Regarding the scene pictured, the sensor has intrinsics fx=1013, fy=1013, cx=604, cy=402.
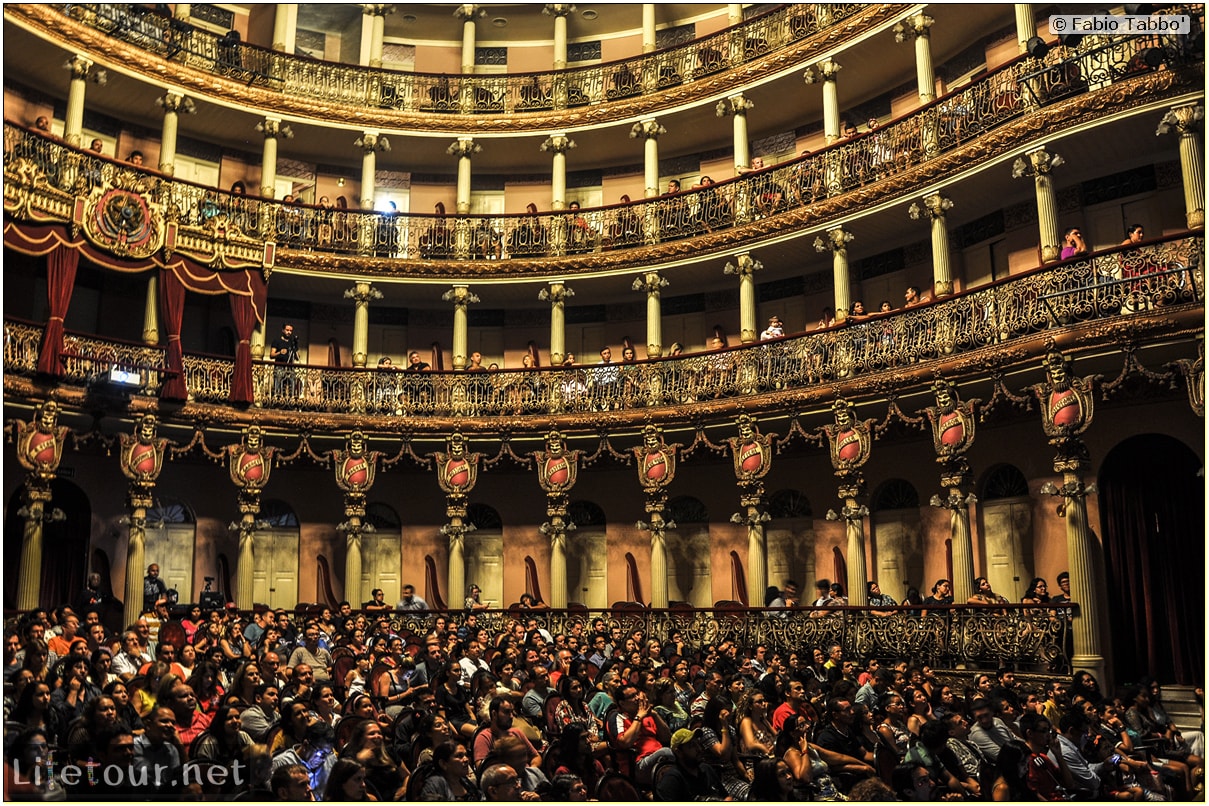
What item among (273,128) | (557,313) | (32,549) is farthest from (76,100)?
(557,313)

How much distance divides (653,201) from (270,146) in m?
10.8

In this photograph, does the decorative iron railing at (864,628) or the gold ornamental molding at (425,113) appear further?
the gold ornamental molding at (425,113)

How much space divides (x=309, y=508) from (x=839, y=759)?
2053 centimetres

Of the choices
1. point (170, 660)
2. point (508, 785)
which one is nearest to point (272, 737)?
point (508, 785)

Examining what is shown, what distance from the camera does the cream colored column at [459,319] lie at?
2830cm

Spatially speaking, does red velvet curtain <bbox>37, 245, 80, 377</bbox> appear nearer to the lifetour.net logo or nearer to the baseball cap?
the lifetour.net logo

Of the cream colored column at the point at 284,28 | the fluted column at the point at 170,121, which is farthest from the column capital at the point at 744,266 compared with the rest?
the fluted column at the point at 170,121

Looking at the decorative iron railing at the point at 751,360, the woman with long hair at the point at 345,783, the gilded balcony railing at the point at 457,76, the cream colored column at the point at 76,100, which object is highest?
the gilded balcony railing at the point at 457,76

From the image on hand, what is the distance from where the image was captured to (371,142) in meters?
29.1

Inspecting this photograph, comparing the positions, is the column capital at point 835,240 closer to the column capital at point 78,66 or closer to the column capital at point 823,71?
the column capital at point 823,71

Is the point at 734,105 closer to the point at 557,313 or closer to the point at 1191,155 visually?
the point at 557,313

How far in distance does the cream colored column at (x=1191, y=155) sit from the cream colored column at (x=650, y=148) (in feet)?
45.3

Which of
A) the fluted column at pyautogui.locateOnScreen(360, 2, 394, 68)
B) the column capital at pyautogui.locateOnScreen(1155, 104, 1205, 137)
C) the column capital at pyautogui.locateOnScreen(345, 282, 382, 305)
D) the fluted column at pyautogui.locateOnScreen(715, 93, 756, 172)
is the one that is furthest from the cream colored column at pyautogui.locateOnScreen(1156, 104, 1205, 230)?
the fluted column at pyautogui.locateOnScreen(360, 2, 394, 68)

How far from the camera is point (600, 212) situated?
28234 millimetres
